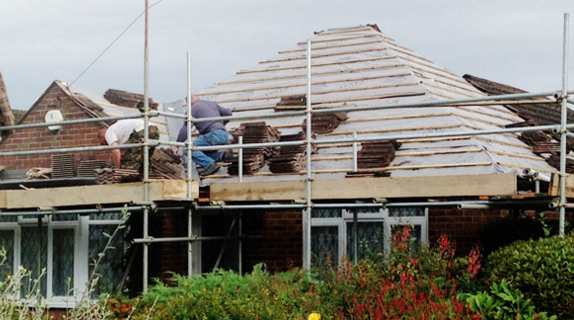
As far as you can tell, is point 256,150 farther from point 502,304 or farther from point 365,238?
point 502,304

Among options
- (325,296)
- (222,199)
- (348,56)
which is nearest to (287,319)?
(325,296)

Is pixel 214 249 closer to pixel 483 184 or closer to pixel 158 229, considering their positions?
pixel 158 229

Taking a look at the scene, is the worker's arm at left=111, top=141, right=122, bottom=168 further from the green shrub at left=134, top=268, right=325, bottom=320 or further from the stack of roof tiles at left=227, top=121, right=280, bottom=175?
the green shrub at left=134, top=268, right=325, bottom=320

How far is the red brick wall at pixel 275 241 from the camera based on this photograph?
15.7 metres

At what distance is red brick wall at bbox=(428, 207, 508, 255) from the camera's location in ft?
46.9

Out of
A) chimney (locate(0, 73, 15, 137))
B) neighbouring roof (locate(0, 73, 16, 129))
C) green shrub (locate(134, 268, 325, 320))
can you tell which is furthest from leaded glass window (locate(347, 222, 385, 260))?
neighbouring roof (locate(0, 73, 16, 129))

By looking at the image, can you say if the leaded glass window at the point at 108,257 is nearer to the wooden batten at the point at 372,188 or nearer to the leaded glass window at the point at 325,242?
the wooden batten at the point at 372,188

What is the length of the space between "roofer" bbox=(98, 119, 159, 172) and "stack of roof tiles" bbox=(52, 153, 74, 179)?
0.88 m

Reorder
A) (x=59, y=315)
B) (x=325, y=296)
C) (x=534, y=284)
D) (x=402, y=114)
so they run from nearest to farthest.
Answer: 1. (x=534, y=284)
2. (x=325, y=296)
3. (x=402, y=114)
4. (x=59, y=315)

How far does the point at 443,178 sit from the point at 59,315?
7781mm

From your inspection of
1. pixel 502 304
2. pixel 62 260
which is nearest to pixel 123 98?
pixel 62 260

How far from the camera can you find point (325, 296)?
11445 millimetres

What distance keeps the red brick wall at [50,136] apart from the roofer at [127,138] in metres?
2.10

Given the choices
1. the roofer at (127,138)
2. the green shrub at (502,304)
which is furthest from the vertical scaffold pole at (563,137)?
the roofer at (127,138)
